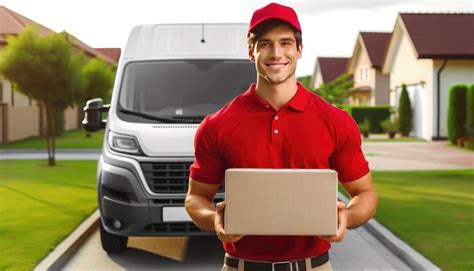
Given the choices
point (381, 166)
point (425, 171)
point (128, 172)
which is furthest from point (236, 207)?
point (381, 166)

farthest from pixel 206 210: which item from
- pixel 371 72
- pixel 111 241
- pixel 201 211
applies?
pixel 371 72

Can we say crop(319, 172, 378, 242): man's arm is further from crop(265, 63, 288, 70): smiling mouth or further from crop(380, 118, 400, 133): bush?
crop(380, 118, 400, 133): bush

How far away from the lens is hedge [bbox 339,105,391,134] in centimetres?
4259

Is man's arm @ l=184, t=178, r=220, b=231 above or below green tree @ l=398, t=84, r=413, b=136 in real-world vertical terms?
above

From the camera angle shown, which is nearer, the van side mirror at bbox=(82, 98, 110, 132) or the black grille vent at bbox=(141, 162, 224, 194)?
the black grille vent at bbox=(141, 162, 224, 194)

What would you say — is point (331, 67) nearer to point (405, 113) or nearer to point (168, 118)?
point (405, 113)

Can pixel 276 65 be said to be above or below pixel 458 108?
above

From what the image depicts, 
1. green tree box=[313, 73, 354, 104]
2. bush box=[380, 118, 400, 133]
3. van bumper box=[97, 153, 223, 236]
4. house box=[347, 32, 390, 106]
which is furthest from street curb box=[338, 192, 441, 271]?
green tree box=[313, 73, 354, 104]

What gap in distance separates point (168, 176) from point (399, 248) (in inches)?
109

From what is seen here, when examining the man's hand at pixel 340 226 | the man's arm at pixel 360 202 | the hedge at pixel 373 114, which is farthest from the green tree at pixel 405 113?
the man's hand at pixel 340 226

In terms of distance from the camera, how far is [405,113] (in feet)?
125

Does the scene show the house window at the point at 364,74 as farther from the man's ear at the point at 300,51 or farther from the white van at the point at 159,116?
the man's ear at the point at 300,51

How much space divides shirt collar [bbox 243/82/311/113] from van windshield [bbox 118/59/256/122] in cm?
569

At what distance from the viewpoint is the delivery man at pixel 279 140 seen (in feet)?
10.5
